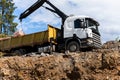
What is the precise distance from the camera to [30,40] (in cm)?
3494

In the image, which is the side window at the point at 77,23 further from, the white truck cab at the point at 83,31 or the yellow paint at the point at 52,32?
the yellow paint at the point at 52,32

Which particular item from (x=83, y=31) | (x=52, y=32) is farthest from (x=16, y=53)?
(x=83, y=31)

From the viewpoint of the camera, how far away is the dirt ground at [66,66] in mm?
26391

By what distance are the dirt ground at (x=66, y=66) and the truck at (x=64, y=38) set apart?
13.3ft

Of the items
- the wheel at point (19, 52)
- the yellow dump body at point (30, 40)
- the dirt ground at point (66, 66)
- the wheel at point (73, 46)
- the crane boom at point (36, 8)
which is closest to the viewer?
the dirt ground at point (66, 66)

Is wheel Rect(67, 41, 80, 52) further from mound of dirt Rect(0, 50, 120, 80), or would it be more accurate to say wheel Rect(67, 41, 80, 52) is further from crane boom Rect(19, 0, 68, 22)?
crane boom Rect(19, 0, 68, 22)

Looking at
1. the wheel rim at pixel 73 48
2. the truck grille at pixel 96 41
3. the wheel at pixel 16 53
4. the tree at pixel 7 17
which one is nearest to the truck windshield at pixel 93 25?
the truck grille at pixel 96 41

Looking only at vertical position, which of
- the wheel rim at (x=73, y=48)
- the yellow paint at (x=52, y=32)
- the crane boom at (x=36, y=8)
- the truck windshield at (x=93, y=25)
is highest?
the crane boom at (x=36, y=8)

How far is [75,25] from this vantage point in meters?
32.8

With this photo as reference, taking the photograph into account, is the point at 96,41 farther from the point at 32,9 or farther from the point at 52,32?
the point at 32,9

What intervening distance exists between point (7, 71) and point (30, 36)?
6718 mm

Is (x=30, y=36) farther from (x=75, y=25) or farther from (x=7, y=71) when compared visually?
(x=7, y=71)

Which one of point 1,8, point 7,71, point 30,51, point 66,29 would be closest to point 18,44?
point 30,51

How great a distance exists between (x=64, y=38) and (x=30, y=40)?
3.26 m
